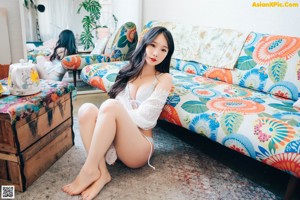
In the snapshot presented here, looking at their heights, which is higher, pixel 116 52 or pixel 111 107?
pixel 116 52

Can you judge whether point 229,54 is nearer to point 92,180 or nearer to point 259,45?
point 259,45

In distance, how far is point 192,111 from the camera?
1439 millimetres

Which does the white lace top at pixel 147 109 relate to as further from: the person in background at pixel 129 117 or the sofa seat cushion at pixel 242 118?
the sofa seat cushion at pixel 242 118

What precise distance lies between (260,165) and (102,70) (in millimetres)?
1406

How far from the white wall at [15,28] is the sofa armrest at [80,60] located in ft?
1.52

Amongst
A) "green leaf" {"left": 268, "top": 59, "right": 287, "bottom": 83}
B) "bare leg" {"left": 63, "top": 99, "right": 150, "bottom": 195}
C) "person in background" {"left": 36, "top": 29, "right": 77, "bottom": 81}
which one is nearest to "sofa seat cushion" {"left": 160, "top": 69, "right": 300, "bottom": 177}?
"green leaf" {"left": 268, "top": 59, "right": 287, "bottom": 83}

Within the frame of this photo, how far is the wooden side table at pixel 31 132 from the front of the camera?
1121mm

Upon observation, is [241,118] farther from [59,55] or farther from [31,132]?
[59,55]

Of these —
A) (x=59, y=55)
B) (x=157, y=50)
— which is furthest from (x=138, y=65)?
(x=59, y=55)

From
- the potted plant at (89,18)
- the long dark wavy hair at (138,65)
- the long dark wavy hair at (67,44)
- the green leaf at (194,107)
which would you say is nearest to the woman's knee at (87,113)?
the long dark wavy hair at (138,65)

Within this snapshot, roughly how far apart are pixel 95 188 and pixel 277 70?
1319 mm

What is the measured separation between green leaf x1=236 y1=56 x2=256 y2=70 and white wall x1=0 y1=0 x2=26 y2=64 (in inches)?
66.8

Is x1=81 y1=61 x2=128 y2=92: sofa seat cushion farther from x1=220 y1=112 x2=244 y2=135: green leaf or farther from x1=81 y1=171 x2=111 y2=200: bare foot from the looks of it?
x1=220 y1=112 x2=244 y2=135: green leaf

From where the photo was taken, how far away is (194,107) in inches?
57.2
